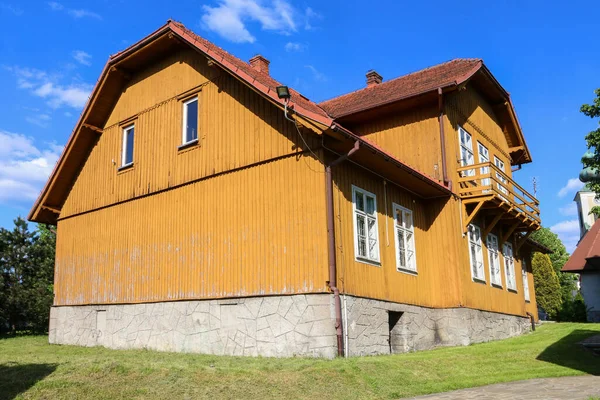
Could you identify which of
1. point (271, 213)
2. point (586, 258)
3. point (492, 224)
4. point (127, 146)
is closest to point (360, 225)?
point (271, 213)

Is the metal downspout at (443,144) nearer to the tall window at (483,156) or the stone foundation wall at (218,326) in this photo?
the tall window at (483,156)

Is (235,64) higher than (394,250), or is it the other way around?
(235,64)

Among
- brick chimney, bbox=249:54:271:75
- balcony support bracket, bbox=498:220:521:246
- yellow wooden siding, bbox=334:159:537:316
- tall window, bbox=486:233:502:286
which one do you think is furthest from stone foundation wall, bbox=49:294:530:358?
brick chimney, bbox=249:54:271:75

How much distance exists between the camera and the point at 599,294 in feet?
97.6

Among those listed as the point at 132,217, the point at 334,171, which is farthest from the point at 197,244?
the point at 334,171

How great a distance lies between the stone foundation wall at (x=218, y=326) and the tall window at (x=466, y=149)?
26.7ft

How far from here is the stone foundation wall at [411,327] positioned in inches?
498

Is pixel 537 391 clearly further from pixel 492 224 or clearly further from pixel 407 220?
pixel 492 224

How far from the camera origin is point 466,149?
724 inches

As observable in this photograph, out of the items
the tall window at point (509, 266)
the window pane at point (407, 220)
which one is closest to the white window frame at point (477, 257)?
the window pane at point (407, 220)

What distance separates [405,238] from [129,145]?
9195 mm

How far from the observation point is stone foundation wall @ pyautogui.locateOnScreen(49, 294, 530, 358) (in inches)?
480

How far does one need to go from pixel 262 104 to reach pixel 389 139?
5.32 m

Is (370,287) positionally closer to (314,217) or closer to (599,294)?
(314,217)
